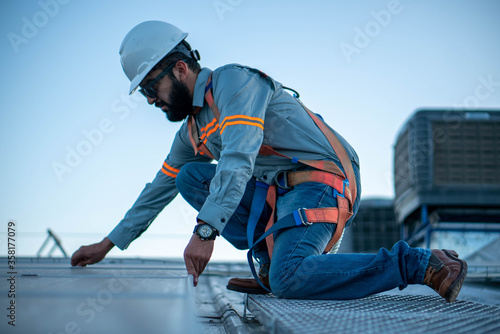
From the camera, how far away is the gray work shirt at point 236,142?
2.08 meters

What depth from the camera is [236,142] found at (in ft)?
6.99

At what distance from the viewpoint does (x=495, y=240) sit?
23.0m

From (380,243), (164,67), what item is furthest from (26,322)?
(380,243)

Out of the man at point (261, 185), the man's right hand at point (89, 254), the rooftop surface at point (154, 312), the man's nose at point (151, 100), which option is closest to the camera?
the rooftop surface at point (154, 312)

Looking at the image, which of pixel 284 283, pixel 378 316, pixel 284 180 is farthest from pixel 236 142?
pixel 378 316

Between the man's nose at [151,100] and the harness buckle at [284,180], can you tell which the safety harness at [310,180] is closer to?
the harness buckle at [284,180]

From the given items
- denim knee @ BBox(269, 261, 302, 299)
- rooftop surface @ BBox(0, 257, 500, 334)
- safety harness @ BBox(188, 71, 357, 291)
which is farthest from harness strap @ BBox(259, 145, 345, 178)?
rooftop surface @ BBox(0, 257, 500, 334)

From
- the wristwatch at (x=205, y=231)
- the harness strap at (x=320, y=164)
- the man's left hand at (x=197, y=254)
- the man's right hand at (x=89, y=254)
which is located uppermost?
the harness strap at (x=320, y=164)

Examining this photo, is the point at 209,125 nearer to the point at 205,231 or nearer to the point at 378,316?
the point at 205,231

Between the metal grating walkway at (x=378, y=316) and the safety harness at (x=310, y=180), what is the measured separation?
0.40 meters

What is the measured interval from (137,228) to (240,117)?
1.09 m

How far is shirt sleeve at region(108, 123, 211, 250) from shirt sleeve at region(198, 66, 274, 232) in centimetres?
60

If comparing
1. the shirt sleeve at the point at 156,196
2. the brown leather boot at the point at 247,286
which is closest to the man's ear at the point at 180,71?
the shirt sleeve at the point at 156,196

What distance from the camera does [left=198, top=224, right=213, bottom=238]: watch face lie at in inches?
77.0
